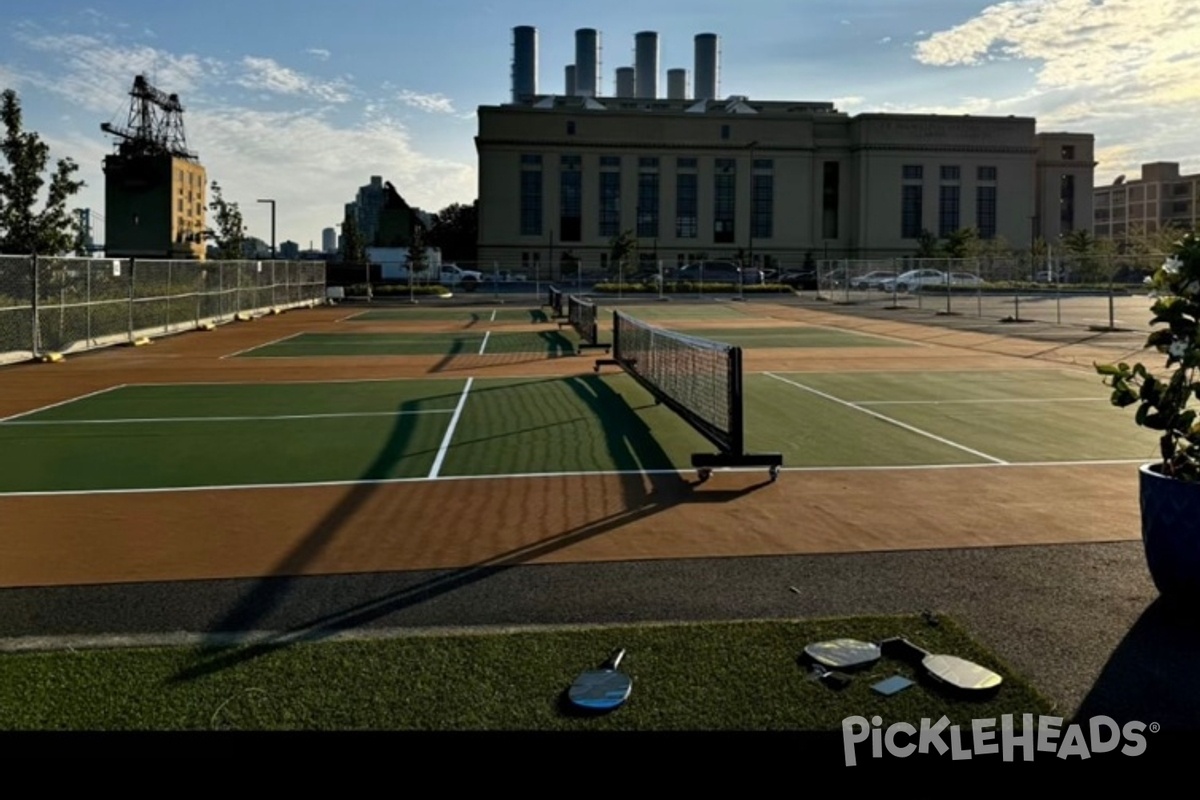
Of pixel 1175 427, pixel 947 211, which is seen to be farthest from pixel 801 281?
pixel 1175 427

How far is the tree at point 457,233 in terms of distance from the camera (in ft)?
446

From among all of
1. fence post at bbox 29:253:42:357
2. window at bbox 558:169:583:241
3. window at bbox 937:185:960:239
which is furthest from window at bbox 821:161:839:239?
fence post at bbox 29:253:42:357

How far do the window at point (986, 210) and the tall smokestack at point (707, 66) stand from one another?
63.4m

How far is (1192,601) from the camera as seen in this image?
5.81m

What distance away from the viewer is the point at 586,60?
194 metres

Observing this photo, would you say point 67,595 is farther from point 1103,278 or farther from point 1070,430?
point 1103,278

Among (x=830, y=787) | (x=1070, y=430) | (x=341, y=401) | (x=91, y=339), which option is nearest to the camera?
(x=830, y=787)

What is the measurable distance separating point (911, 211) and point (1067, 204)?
2864 cm

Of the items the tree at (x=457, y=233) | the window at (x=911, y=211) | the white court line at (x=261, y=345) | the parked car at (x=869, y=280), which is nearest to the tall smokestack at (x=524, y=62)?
the tree at (x=457, y=233)

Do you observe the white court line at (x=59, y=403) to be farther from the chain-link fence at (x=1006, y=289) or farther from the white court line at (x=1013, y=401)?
the chain-link fence at (x=1006, y=289)

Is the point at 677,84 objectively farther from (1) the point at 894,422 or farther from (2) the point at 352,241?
(1) the point at 894,422

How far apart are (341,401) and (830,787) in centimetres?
1326

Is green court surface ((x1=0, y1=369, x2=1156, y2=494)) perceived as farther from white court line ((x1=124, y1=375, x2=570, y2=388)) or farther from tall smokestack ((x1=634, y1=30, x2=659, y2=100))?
tall smokestack ((x1=634, y1=30, x2=659, y2=100))

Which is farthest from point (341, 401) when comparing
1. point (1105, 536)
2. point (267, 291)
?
point (267, 291)
